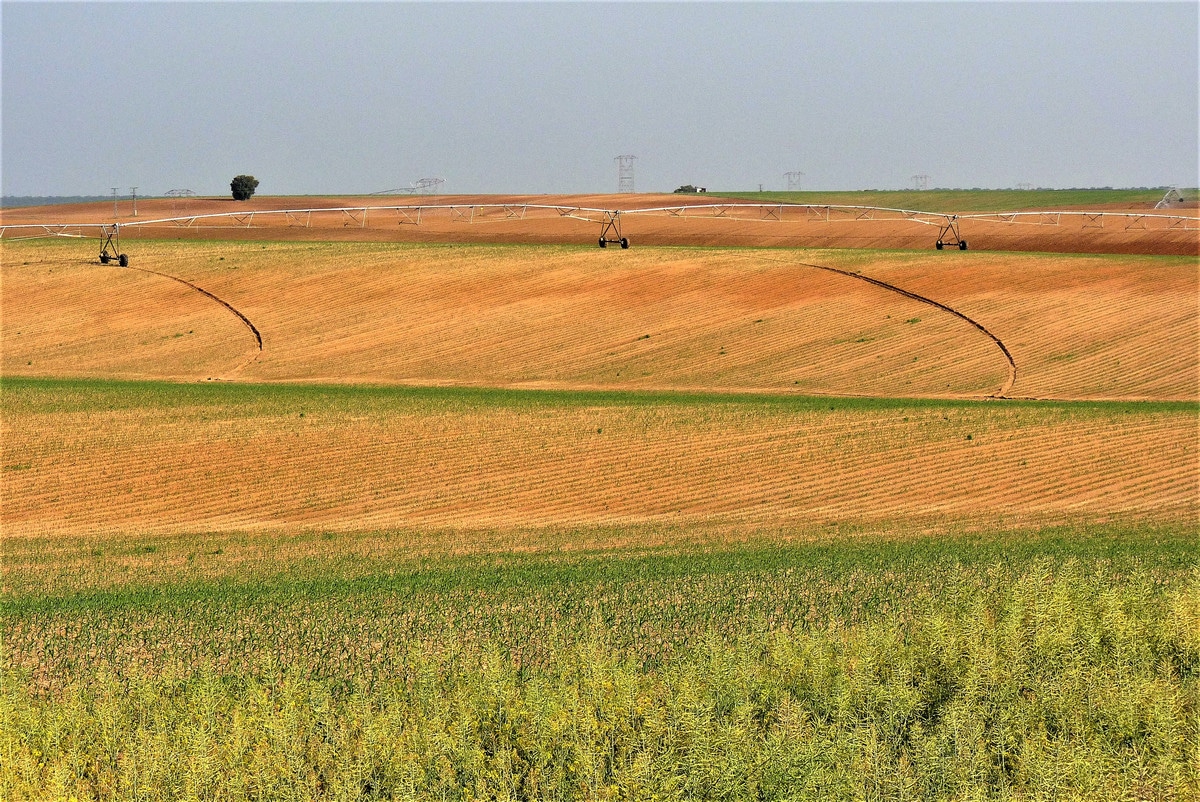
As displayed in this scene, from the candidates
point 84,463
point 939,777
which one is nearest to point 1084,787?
point 939,777

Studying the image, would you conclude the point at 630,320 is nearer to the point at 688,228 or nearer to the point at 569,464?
the point at 569,464

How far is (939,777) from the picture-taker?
11.3m

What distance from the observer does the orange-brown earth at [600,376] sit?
25.8 m

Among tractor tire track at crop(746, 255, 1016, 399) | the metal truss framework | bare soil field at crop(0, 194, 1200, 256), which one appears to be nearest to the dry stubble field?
tractor tire track at crop(746, 255, 1016, 399)

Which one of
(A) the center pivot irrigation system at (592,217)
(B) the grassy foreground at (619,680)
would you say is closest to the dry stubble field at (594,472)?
(B) the grassy foreground at (619,680)

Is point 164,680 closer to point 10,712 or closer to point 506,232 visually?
point 10,712

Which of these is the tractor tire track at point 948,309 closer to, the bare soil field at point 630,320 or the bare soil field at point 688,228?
the bare soil field at point 630,320

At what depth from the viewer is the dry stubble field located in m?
12.3

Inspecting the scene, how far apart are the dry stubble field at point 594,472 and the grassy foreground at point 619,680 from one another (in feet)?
0.27

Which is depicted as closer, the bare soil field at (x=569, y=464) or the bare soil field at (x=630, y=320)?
the bare soil field at (x=569, y=464)

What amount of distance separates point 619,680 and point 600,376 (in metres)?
31.0

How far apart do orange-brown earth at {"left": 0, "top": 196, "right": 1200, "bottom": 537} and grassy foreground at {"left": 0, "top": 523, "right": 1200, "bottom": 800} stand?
5402mm

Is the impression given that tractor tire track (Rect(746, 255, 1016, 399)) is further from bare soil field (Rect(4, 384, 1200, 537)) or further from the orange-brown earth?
bare soil field (Rect(4, 384, 1200, 537))

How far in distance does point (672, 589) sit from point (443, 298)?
39.6m
